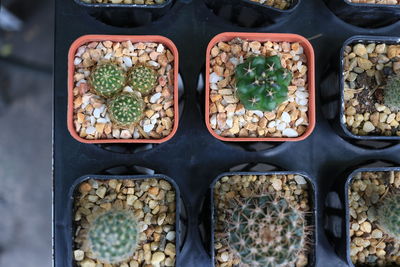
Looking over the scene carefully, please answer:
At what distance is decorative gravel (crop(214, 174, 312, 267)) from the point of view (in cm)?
154

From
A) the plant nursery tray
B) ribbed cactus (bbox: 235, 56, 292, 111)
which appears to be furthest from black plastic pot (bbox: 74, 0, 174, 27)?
ribbed cactus (bbox: 235, 56, 292, 111)

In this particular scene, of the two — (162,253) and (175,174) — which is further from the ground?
(175,174)

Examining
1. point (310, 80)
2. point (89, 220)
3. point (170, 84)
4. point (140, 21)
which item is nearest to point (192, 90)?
→ point (170, 84)

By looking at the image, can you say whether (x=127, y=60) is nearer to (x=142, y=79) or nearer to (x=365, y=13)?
(x=142, y=79)

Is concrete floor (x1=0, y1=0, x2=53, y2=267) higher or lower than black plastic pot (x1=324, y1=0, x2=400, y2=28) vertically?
lower

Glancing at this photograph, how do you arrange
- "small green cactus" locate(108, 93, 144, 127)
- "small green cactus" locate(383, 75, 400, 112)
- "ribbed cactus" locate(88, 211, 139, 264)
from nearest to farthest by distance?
"ribbed cactus" locate(88, 211, 139, 264) → "small green cactus" locate(108, 93, 144, 127) → "small green cactus" locate(383, 75, 400, 112)

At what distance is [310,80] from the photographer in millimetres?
1560

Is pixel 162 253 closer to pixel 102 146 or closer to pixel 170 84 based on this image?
pixel 102 146

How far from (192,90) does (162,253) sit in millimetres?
624

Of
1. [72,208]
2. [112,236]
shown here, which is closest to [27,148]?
[72,208]

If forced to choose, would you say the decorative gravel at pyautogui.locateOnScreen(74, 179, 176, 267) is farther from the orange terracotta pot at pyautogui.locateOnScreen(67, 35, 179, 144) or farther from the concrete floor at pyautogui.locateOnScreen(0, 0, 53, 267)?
the concrete floor at pyautogui.locateOnScreen(0, 0, 53, 267)

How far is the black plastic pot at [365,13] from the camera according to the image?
1.54m

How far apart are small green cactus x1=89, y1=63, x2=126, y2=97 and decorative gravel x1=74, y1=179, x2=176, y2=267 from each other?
345mm

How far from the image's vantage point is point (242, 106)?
1.57 metres
